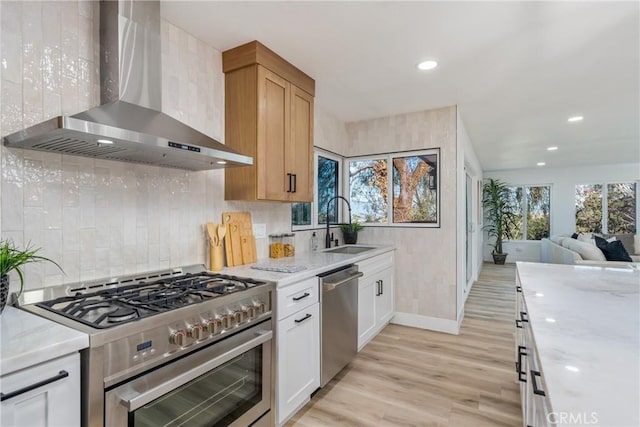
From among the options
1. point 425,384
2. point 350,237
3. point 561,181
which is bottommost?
point 425,384

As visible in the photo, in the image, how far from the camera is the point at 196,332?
1.36 metres

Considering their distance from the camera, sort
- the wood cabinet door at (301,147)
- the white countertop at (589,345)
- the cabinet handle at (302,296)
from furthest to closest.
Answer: the wood cabinet door at (301,147), the cabinet handle at (302,296), the white countertop at (589,345)

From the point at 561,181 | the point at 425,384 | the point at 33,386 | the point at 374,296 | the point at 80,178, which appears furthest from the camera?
the point at 561,181

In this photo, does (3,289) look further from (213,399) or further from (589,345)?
(589,345)

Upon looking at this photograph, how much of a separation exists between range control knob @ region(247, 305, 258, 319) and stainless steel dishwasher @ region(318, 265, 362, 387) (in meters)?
0.68

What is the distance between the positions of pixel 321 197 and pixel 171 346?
2.72 meters

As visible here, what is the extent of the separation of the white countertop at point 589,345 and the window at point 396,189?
6.63ft

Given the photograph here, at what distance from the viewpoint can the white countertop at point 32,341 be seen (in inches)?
34.7

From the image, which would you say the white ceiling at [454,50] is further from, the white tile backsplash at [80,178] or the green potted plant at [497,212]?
the green potted plant at [497,212]

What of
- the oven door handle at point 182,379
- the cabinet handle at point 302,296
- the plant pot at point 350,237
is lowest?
the oven door handle at point 182,379

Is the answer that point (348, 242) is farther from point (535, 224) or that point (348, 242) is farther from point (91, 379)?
point (535, 224)

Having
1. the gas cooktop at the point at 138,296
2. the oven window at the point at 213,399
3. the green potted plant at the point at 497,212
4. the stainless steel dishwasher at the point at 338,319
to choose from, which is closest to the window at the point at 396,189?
the stainless steel dishwasher at the point at 338,319

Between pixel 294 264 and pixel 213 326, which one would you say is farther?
pixel 294 264

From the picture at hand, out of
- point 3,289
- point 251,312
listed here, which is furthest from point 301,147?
point 3,289
